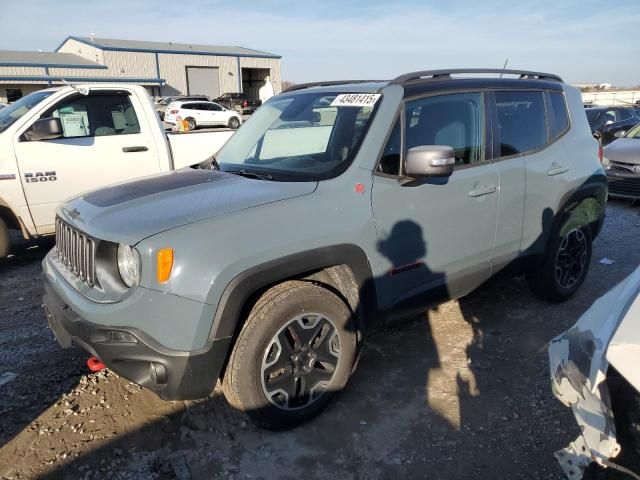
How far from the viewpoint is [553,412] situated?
116 inches

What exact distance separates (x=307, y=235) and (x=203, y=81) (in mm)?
49184

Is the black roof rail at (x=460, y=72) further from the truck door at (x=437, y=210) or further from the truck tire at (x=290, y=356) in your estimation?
the truck tire at (x=290, y=356)

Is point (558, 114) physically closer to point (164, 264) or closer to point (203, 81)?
point (164, 264)

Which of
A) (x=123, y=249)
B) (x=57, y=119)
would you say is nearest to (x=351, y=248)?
(x=123, y=249)

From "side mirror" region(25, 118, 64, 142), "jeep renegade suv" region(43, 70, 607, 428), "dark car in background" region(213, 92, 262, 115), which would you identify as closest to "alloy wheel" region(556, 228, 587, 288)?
"jeep renegade suv" region(43, 70, 607, 428)

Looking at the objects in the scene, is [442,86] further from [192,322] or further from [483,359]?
[192,322]

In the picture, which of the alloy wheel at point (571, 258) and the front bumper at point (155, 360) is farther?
the alloy wheel at point (571, 258)

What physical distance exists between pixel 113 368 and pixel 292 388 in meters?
0.94

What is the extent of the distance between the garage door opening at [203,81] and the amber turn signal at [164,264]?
4825 centimetres

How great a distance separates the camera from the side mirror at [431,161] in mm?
2729

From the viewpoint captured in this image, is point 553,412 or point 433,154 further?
point 553,412

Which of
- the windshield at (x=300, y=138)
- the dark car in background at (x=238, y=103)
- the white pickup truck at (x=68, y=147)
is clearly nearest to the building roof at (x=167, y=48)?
the dark car in background at (x=238, y=103)

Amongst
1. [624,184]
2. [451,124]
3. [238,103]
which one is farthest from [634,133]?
[238,103]

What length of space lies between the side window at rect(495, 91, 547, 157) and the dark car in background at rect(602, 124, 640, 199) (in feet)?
Result: 18.0
